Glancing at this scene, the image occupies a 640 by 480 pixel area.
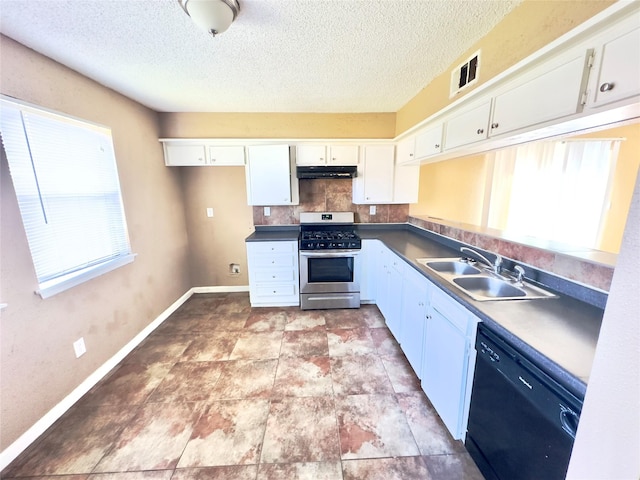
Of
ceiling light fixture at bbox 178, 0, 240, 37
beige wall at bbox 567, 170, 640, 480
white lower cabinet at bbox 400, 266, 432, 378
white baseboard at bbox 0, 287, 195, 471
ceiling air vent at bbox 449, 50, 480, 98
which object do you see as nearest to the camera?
beige wall at bbox 567, 170, 640, 480

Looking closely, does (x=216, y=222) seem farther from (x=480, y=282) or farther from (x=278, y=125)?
(x=480, y=282)

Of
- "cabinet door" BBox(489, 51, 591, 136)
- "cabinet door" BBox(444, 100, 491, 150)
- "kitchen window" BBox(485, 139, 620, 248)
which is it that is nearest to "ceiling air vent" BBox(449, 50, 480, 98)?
"cabinet door" BBox(444, 100, 491, 150)

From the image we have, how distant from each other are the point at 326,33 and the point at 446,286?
Answer: 174 centimetres

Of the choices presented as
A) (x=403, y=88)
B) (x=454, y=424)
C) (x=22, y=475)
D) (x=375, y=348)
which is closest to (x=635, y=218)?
(x=454, y=424)

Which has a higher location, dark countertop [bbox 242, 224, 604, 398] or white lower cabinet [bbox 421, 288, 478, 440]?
dark countertop [bbox 242, 224, 604, 398]

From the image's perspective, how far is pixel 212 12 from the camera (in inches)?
49.9

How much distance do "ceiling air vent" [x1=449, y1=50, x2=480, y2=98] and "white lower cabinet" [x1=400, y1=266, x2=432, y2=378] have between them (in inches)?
55.2

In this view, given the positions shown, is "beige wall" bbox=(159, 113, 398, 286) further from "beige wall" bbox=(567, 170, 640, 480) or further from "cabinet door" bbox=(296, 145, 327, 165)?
"beige wall" bbox=(567, 170, 640, 480)

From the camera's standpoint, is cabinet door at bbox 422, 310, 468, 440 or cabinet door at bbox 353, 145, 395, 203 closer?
cabinet door at bbox 422, 310, 468, 440

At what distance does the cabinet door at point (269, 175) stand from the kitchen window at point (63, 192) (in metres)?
1.36

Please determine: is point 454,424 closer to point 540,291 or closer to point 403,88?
point 540,291

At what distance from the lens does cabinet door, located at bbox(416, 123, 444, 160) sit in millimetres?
2145

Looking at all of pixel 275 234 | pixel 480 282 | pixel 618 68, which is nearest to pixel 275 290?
pixel 275 234

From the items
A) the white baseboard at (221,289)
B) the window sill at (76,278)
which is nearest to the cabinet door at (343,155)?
the white baseboard at (221,289)
